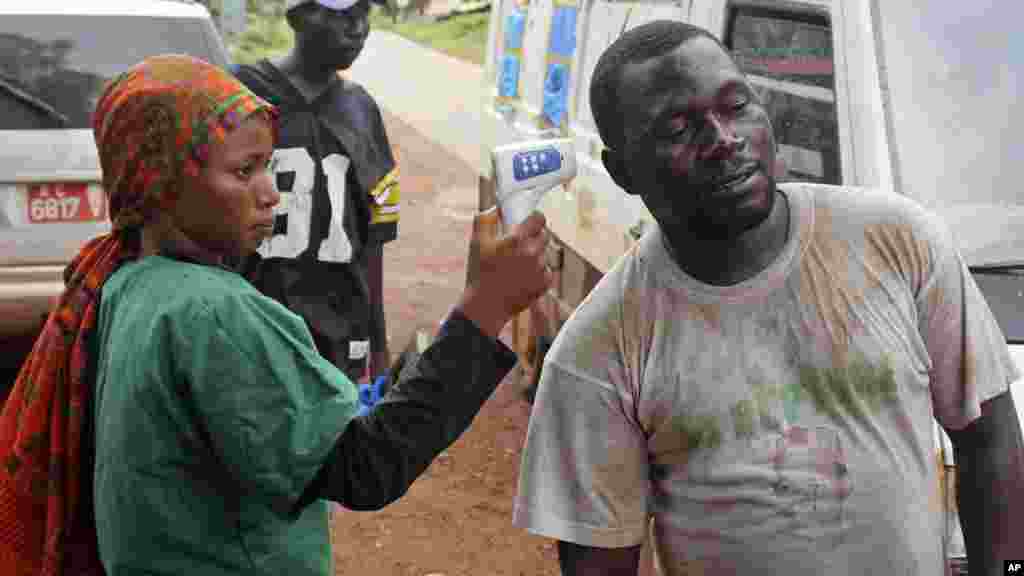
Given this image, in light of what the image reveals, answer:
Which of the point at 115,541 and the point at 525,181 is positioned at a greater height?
the point at 525,181

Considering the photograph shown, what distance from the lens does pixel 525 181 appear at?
217cm

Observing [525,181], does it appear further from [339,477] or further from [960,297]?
[960,297]

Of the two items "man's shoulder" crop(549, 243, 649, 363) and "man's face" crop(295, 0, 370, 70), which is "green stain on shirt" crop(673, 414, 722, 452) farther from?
"man's face" crop(295, 0, 370, 70)

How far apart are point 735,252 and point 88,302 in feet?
3.33

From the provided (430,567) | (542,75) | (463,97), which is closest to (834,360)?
(430,567)

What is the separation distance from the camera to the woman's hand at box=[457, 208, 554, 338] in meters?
2.08

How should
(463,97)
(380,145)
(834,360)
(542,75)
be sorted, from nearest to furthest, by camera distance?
(834,360) < (380,145) < (542,75) < (463,97)

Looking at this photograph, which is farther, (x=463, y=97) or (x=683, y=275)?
(x=463, y=97)

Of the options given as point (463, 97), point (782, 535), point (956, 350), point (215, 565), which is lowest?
point (463, 97)

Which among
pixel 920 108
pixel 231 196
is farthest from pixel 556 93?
pixel 231 196

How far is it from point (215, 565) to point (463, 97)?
66.9 feet

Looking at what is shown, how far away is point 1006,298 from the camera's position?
135 inches

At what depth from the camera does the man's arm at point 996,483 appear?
2.13 m

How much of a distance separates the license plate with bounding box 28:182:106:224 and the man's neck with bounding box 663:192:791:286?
4505 mm
